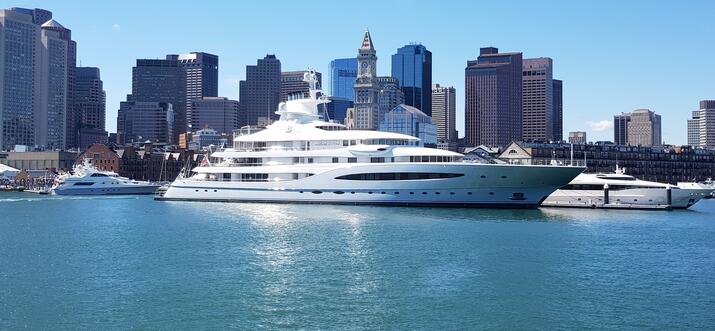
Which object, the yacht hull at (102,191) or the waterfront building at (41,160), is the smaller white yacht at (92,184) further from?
the waterfront building at (41,160)

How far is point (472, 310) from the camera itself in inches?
1104

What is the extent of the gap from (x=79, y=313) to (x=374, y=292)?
11345 millimetres

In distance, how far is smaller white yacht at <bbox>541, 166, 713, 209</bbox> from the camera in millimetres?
75938

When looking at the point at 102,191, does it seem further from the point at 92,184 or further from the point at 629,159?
the point at 629,159

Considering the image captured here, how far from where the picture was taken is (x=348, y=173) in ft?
225

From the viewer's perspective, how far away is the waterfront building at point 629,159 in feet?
500

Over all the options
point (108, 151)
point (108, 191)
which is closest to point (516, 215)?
point (108, 191)

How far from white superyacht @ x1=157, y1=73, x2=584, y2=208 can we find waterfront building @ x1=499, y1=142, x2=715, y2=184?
81.1 metres

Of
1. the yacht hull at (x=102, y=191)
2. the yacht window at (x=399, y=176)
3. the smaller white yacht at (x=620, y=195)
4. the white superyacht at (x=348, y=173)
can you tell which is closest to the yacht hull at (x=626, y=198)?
the smaller white yacht at (x=620, y=195)

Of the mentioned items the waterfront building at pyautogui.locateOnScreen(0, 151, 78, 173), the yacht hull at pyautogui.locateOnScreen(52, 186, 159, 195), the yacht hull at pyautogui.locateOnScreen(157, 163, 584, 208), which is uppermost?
the waterfront building at pyautogui.locateOnScreen(0, 151, 78, 173)

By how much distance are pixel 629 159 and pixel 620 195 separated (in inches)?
3606

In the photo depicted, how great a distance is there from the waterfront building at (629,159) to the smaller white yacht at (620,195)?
68603 mm

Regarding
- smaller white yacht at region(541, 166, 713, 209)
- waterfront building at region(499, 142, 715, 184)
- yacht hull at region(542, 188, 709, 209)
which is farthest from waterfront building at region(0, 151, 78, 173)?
smaller white yacht at region(541, 166, 713, 209)

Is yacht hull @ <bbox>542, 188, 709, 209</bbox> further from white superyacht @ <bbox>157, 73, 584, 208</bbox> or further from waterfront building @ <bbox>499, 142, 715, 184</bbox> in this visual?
waterfront building @ <bbox>499, 142, 715, 184</bbox>
